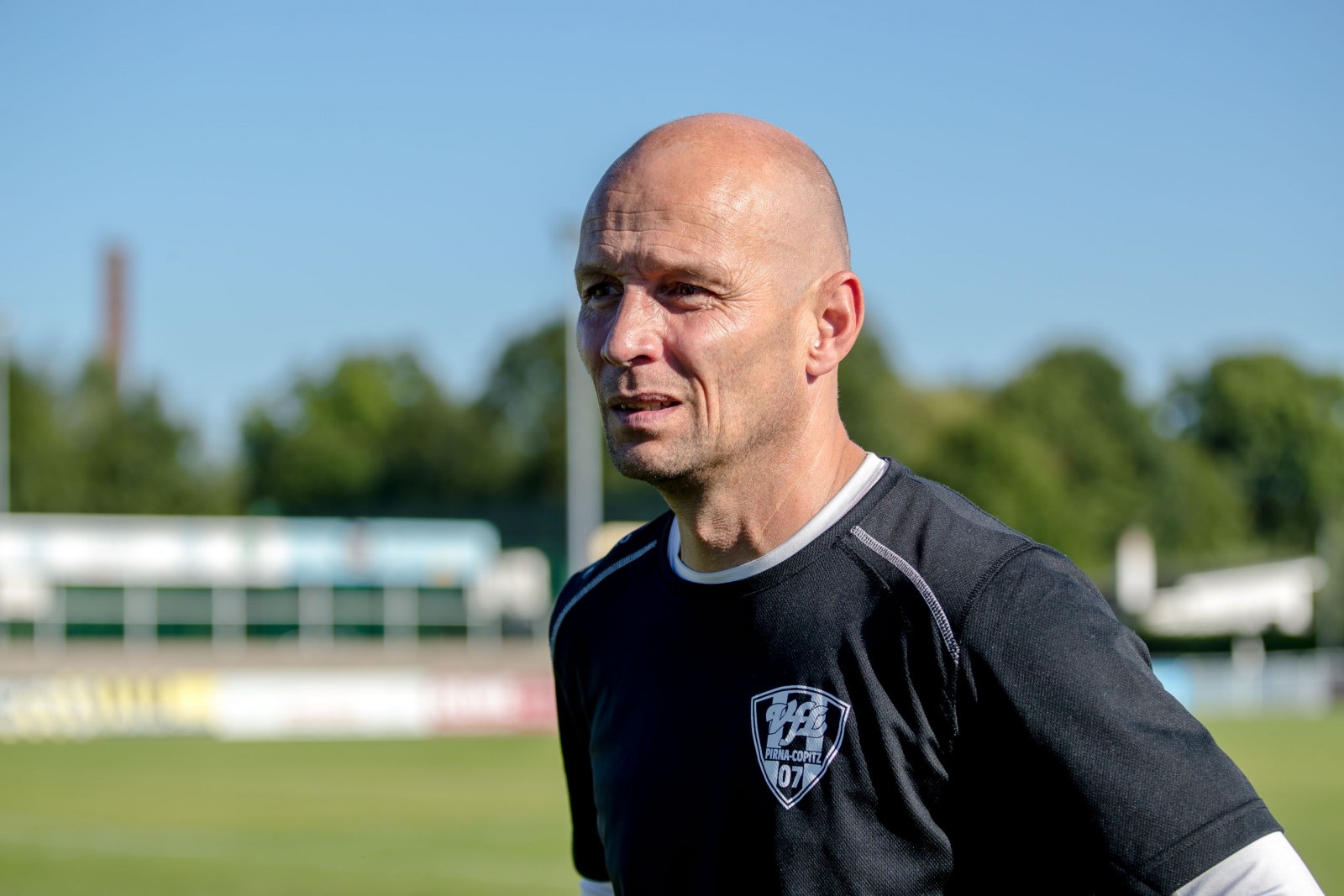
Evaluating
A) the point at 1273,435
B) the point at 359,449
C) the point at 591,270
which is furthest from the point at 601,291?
the point at 1273,435

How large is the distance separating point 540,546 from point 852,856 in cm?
5090

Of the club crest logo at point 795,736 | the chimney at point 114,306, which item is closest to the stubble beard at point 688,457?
the club crest logo at point 795,736

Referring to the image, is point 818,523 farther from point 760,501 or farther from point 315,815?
point 315,815

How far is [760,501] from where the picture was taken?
9.42 feet

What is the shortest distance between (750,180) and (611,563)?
99 cm

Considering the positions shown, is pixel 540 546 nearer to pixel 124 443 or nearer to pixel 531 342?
pixel 124 443

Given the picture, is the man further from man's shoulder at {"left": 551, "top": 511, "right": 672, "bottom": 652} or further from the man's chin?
man's shoulder at {"left": 551, "top": 511, "right": 672, "bottom": 652}

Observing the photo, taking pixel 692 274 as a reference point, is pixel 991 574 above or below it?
below

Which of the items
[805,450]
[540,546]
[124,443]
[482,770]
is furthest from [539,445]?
[805,450]

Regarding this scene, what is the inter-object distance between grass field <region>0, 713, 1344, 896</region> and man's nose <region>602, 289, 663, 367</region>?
35.4ft

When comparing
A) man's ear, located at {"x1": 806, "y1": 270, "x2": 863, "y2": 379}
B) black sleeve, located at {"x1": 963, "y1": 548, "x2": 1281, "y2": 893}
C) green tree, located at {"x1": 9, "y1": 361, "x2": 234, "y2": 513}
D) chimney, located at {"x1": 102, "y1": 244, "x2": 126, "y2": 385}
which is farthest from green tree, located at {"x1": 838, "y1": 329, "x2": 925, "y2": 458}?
black sleeve, located at {"x1": 963, "y1": 548, "x2": 1281, "y2": 893}

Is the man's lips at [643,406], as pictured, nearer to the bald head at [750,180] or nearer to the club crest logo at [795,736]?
the bald head at [750,180]

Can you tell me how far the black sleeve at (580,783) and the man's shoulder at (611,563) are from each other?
12 cm

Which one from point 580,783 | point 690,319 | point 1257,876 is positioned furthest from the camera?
point 580,783
